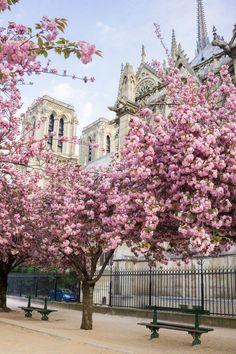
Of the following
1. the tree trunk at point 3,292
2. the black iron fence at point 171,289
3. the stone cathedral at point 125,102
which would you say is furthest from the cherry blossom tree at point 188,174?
the tree trunk at point 3,292

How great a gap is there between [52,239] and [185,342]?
6.40 m

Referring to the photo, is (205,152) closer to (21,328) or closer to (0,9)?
(0,9)

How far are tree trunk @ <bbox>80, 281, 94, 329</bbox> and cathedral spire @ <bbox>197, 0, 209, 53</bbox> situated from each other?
1995 inches

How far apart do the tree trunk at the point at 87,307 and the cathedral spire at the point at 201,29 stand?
50.7m

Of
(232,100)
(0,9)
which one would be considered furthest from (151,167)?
(0,9)

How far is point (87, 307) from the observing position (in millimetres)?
13742

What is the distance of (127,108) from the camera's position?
34094 millimetres

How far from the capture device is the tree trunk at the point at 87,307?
13.6 meters

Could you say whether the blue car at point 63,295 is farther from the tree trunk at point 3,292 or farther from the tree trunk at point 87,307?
the tree trunk at point 87,307

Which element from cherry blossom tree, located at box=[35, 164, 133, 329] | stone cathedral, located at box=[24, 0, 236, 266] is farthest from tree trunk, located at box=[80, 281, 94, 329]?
stone cathedral, located at box=[24, 0, 236, 266]

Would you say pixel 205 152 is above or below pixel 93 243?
above

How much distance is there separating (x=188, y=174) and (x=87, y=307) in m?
6.90

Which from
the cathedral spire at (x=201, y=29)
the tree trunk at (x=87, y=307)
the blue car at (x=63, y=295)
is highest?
the cathedral spire at (x=201, y=29)

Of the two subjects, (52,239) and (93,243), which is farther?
(52,239)
